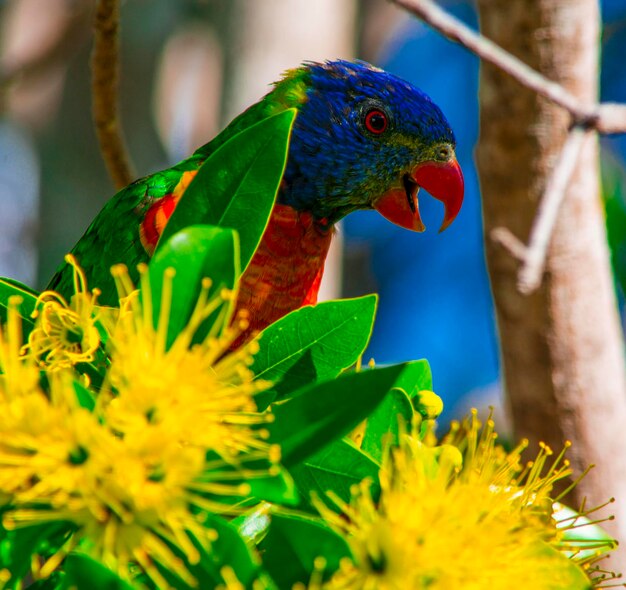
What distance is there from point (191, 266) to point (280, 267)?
3.65ft

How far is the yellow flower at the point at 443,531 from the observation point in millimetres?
790

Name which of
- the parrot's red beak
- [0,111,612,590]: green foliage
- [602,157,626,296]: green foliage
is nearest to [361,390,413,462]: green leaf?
[0,111,612,590]: green foliage

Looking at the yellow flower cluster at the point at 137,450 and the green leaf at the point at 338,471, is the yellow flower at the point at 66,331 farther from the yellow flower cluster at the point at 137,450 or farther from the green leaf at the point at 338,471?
the green leaf at the point at 338,471

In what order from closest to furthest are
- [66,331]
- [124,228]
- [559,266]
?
[66,331]
[124,228]
[559,266]

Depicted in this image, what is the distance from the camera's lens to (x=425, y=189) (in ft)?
6.66

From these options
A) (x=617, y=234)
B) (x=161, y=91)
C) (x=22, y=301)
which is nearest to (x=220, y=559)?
(x=22, y=301)

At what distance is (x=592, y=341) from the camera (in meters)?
2.45

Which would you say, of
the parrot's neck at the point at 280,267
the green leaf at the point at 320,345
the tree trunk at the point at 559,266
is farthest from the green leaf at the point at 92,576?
the tree trunk at the point at 559,266

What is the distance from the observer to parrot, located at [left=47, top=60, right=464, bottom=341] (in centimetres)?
195

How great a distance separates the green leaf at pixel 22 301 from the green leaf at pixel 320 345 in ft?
0.93

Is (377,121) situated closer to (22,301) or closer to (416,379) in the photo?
(416,379)

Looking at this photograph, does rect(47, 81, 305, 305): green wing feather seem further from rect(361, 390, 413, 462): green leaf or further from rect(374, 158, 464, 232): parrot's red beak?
rect(361, 390, 413, 462): green leaf

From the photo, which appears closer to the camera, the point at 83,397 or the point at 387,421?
the point at 83,397

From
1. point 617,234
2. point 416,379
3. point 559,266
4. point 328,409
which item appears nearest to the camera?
point 328,409
